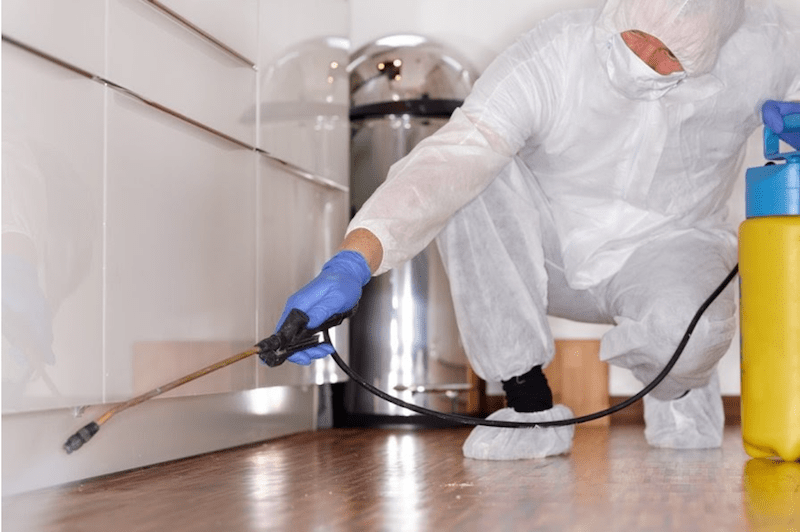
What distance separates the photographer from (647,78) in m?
1.70

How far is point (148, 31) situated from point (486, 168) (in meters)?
0.57

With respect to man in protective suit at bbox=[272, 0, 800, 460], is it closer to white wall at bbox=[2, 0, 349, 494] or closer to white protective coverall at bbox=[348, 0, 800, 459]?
white protective coverall at bbox=[348, 0, 800, 459]

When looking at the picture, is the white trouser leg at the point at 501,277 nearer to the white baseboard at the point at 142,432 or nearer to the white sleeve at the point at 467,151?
the white sleeve at the point at 467,151

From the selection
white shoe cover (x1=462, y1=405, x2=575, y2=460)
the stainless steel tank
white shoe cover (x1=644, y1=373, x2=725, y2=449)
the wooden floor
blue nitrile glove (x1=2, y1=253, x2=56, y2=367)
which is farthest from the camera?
the stainless steel tank

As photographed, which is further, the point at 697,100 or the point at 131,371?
the point at 697,100

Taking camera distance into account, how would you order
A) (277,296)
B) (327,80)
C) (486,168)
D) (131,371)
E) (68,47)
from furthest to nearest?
(327,80)
(277,296)
(486,168)
(131,371)
(68,47)

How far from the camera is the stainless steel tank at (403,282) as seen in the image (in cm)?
263

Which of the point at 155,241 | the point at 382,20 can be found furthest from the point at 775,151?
the point at 382,20

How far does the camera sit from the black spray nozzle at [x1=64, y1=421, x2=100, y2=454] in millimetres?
1403

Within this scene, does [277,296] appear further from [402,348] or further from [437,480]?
[437,480]

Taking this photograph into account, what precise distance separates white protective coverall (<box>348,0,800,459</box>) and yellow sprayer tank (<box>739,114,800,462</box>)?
0.12 metres

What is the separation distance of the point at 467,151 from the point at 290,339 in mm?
496

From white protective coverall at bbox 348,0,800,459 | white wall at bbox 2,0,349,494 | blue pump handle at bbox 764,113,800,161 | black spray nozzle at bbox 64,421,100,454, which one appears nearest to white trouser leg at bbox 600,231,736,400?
white protective coverall at bbox 348,0,800,459

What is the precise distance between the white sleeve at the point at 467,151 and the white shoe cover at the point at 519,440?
Answer: 375mm
